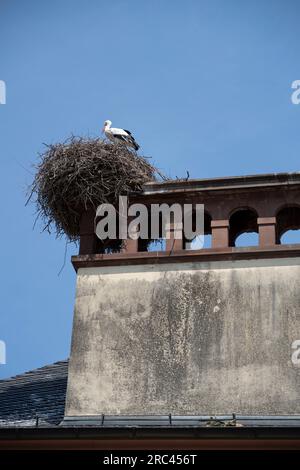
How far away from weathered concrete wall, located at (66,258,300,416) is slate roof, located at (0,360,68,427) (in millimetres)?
869

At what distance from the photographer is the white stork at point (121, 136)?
15.4 metres

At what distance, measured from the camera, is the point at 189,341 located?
41.5 feet

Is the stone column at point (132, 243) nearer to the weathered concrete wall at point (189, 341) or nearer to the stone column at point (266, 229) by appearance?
the weathered concrete wall at point (189, 341)

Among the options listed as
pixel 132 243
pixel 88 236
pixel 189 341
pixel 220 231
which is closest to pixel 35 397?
pixel 88 236

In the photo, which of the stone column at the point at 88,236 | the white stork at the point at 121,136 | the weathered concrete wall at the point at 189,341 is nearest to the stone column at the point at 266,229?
the weathered concrete wall at the point at 189,341

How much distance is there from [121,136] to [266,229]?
312 cm

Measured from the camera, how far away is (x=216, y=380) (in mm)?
12383

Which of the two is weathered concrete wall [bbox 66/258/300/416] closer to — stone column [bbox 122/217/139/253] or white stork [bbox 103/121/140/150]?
stone column [bbox 122/217/139/253]

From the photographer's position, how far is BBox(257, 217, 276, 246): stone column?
1322 cm

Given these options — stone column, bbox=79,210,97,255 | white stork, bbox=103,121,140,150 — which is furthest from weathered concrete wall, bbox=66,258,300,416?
white stork, bbox=103,121,140,150

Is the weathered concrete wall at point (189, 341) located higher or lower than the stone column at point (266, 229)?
lower

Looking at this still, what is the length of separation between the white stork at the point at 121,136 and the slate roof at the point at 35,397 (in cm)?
310

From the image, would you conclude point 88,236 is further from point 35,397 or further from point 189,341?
point 35,397
